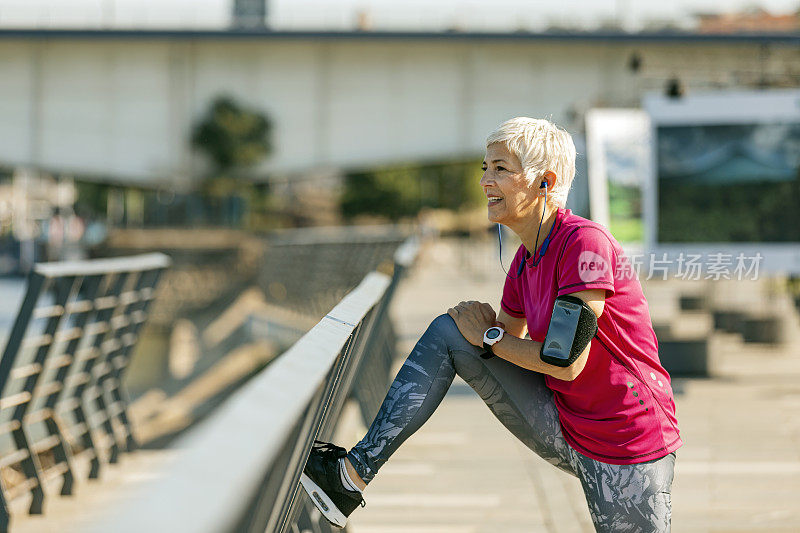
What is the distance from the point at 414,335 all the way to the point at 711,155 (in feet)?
14.8

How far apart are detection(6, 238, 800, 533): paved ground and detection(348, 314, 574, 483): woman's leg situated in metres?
1.18

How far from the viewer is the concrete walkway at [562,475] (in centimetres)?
509

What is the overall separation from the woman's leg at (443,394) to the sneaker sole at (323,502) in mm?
110

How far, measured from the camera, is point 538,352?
2996mm

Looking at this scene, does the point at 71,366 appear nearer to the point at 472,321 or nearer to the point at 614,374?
the point at 472,321

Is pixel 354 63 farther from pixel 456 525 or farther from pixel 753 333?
pixel 456 525

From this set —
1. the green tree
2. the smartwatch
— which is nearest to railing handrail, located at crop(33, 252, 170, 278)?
the smartwatch

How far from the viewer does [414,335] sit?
14641mm

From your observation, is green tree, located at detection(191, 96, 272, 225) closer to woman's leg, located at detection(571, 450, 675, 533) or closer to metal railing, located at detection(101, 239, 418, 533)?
woman's leg, located at detection(571, 450, 675, 533)

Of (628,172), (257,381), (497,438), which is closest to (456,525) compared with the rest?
(497,438)

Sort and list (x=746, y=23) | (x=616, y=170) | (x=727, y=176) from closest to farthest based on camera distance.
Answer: (x=727, y=176) < (x=616, y=170) < (x=746, y=23)

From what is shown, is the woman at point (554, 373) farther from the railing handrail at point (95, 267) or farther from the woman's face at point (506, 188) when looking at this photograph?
the railing handrail at point (95, 267)

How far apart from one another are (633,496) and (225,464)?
198 centimetres

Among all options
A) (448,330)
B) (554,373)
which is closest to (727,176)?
(448,330)
